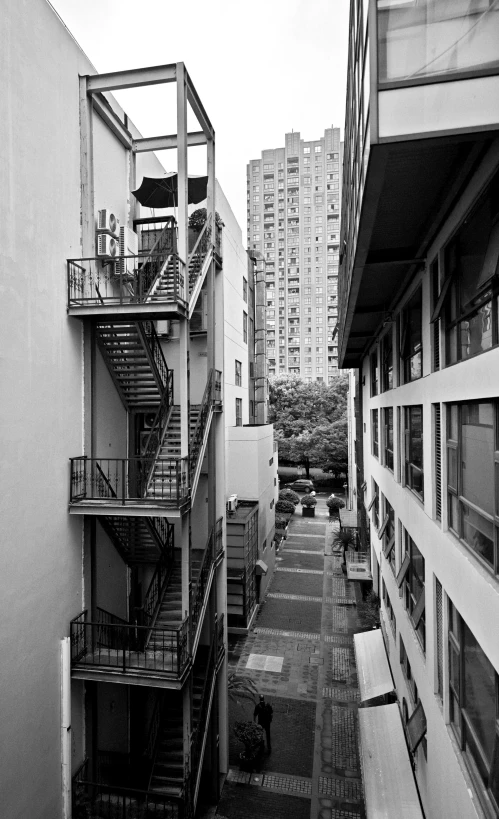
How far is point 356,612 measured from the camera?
20.9 m

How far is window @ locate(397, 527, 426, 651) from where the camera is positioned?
9.06 m

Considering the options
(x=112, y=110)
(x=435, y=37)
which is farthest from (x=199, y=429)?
(x=435, y=37)

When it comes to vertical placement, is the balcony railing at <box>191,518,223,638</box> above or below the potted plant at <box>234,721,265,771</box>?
above

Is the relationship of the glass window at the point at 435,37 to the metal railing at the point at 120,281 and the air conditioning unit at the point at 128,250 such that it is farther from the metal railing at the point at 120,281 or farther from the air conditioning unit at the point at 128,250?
the air conditioning unit at the point at 128,250

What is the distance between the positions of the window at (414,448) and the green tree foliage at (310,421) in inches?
1521

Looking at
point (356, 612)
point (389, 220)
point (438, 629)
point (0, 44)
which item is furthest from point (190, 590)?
point (356, 612)

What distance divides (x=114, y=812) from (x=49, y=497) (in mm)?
5734

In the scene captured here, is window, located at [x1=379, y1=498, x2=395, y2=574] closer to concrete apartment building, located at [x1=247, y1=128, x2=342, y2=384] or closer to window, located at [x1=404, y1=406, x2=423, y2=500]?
window, located at [x1=404, y1=406, x2=423, y2=500]

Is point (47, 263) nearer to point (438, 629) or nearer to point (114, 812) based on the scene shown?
point (438, 629)

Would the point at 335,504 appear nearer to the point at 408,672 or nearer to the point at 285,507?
the point at 285,507

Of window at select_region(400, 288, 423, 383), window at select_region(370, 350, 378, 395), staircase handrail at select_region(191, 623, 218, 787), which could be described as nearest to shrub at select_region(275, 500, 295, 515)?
window at select_region(370, 350, 378, 395)

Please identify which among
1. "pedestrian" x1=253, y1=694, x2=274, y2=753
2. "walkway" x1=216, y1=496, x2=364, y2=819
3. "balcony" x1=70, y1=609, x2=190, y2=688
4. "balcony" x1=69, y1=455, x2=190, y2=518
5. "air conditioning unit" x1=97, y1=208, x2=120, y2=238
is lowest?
"walkway" x1=216, y1=496, x2=364, y2=819

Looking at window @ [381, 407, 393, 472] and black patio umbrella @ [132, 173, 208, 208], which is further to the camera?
window @ [381, 407, 393, 472]

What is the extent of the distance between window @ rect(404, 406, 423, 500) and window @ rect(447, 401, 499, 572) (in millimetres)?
2642
